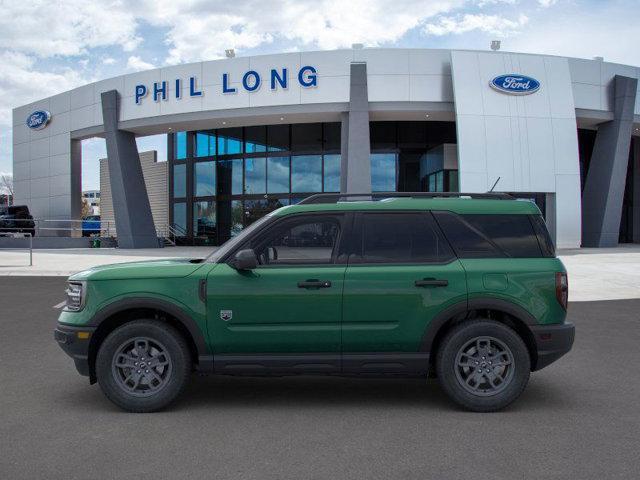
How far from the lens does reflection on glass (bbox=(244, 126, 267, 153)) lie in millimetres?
32781

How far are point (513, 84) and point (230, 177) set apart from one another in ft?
55.8

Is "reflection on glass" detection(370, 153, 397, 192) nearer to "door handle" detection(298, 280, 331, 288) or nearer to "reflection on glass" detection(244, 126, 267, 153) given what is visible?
"reflection on glass" detection(244, 126, 267, 153)

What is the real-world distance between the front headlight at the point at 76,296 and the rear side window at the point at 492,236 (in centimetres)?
313

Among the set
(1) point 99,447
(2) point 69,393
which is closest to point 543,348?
(1) point 99,447

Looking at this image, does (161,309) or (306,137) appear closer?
(161,309)

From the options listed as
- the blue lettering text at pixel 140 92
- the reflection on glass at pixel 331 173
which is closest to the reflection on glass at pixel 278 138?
the reflection on glass at pixel 331 173

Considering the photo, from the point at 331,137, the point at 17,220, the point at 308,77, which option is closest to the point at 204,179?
the point at 331,137

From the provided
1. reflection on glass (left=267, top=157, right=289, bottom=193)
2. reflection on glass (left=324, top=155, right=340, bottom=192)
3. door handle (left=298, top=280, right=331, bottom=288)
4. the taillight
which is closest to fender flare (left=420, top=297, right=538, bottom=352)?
the taillight

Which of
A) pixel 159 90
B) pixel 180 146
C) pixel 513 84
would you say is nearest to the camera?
pixel 513 84

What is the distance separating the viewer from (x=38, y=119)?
3409 cm

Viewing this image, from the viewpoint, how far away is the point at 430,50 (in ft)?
82.0

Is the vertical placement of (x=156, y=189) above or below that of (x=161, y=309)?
above

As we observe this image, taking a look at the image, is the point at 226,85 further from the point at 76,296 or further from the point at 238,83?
the point at 76,296

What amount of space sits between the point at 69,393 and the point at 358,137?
21048mm
